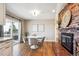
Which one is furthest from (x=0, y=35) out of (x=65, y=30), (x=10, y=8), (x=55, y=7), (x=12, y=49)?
(x=65, y=30)

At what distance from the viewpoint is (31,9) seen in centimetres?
256

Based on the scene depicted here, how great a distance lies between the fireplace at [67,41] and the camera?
267 cm

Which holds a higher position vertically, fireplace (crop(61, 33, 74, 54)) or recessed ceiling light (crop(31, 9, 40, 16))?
recessed ceiling light (crop(31, 9, 40, 16))

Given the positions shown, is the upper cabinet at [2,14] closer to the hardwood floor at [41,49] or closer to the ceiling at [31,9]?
the ceiling at [31,9]

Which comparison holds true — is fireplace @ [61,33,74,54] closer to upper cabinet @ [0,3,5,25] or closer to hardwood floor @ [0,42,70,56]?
hardwood floor @ [0,42,70,56]

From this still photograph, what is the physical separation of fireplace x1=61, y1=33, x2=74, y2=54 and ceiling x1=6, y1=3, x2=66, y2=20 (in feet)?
1.93

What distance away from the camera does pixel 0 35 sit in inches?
102

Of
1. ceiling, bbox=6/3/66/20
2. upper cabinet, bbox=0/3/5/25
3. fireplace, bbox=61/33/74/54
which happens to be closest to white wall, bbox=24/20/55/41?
ceiling, bbox=6/3/66/20

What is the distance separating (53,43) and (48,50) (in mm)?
198

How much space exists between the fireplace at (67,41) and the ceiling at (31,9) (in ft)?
1.93

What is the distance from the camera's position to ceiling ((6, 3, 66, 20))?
7.89 feet

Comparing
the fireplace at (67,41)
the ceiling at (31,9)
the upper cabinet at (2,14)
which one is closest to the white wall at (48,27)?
the ceiling at (31,9)

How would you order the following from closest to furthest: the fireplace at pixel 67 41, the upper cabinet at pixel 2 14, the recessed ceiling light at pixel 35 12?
the upper cabinet at pixel 2 14, the recessed ceiling light at pixel 35 12, the fireplace at pixel 67 41

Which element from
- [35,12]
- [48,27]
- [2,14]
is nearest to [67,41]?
[48,27]
